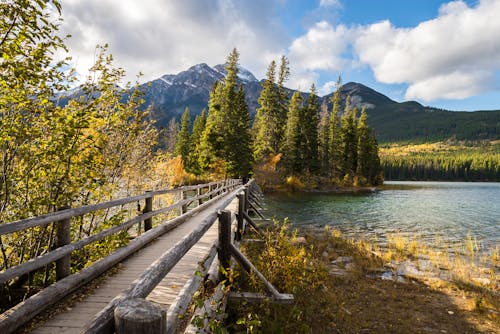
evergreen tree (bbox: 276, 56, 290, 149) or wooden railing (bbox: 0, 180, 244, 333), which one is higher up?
evergreen tree (bbox: 276, 56, 290, 149)

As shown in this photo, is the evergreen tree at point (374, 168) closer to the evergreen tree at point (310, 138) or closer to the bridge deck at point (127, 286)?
the evergreen tree at point (310, 138)

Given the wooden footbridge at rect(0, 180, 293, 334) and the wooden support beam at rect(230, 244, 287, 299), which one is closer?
the wooden footbridge at rect(0, 180, 293, 334)

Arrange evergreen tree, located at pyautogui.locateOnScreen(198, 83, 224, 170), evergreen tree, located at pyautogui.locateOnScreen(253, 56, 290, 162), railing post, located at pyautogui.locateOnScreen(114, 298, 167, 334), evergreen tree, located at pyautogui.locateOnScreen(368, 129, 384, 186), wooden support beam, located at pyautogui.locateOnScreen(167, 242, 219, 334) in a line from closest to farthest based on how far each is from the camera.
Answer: railing post, located at pyautogui.locateOnScreen(114, 298, 167, 334)
wooden support beam, located at pyautogui.locateOnScreen(167, 242, 219, 334)
evergreen tree, located at pyautogui.locateOnScreen(198, 83, 224, 170)
evergreen tree, located at pyautogui.locateOnScreen(253, 56, 290, 162)
evergreen tree, located at pyautogui.locateOnScreen(368, 129, 384, 186)

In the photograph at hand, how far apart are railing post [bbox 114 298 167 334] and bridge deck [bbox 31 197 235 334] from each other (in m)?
1.97

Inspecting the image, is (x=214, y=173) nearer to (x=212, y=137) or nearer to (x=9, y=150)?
(x=212, y=137)

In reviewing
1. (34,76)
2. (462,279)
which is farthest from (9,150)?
(462,279)

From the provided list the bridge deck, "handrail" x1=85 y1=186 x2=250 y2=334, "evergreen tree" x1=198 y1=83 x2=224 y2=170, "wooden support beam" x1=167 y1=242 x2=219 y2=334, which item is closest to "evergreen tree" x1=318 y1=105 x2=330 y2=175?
"evergreen tree" x1=198 y1=83 x2=224 y2=170

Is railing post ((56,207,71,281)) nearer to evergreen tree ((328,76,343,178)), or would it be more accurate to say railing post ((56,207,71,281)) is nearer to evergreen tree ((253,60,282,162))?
evergreen tree ((253,60,282,162))

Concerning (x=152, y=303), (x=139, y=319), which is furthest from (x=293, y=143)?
(x=139, y=319)

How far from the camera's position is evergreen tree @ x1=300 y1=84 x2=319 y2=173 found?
56781 mm

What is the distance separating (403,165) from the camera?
151m

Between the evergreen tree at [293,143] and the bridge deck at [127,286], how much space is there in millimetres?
46553

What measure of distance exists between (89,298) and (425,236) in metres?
19.3

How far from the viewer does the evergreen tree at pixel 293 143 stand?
5416 centimetres
